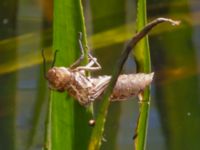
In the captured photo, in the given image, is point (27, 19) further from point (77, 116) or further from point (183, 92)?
point (77, 116)

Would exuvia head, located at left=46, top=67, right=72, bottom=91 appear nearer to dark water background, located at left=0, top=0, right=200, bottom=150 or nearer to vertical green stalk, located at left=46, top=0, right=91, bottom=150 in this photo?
vertical green stalk, located at left=46, top=0, right=91, bottom=150

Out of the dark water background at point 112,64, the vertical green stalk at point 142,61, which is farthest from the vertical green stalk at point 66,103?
the dark water background at point 112,64

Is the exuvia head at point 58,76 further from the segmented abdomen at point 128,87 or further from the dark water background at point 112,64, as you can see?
the dark water background at point 112,64

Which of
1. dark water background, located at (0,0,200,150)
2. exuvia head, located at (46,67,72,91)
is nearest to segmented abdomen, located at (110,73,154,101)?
exuvia head, located at (46,67,72,91)

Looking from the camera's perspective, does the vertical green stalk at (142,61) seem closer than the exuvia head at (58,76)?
Yes

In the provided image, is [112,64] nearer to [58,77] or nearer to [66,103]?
[58,77]
